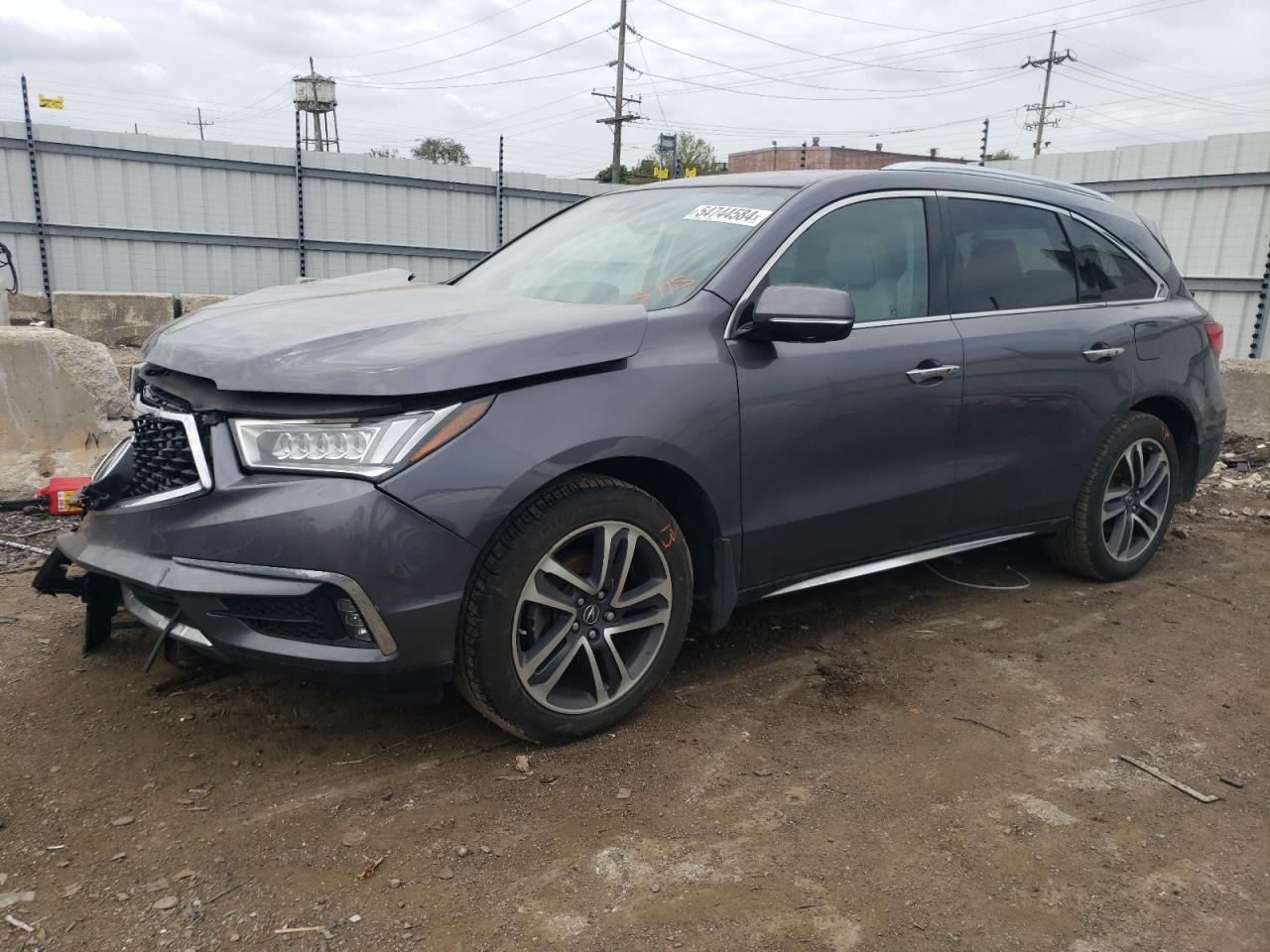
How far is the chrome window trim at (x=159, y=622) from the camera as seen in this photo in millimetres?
2605

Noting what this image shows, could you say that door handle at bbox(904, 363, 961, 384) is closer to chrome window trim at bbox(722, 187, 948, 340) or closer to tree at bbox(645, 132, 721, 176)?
chrome window trim at bbox(722, 187, 948, 340)

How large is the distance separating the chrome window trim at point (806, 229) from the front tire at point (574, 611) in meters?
0.66

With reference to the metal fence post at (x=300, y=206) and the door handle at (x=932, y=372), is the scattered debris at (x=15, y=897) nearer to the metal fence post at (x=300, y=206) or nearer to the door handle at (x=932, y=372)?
the door handle at (x=932, y=372)

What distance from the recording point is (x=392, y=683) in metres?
2.58

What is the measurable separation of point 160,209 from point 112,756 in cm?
1302

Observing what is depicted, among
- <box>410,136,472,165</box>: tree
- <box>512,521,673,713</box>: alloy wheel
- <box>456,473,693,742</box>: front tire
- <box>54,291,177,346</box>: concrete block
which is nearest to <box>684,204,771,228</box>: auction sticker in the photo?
<box>456,473,693,742</box>: front tire

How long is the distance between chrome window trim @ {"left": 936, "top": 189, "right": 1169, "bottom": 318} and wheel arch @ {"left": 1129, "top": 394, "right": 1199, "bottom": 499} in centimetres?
47

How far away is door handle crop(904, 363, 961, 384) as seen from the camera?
11.4ft

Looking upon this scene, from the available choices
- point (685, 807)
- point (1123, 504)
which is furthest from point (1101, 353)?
point (685, 807)

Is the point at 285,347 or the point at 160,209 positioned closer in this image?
the point at 285,347

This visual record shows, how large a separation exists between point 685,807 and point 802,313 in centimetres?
145

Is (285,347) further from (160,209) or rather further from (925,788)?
(160,209)

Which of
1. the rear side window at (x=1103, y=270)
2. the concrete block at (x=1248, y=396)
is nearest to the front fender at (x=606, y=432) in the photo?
the rear side window at (x=1103, y=270)

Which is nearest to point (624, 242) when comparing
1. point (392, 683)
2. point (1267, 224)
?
point (392, 683)
